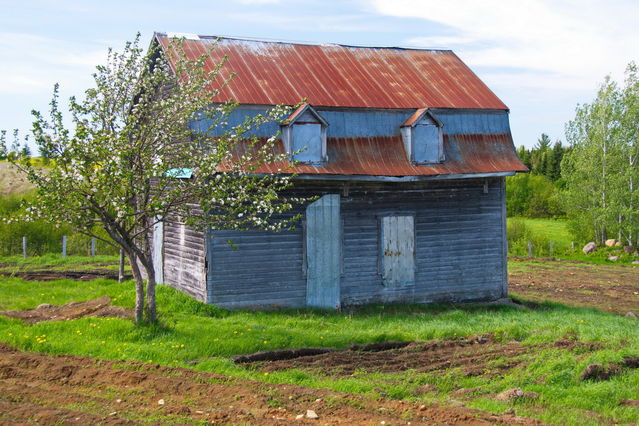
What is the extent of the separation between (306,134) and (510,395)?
379 inches

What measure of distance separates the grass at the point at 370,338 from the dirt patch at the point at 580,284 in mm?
2181

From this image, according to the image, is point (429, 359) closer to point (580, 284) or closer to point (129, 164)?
point (129, 164)

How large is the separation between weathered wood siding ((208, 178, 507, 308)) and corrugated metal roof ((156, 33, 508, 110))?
2594 mm

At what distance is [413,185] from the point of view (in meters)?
19.1

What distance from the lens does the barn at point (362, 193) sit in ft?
57.1

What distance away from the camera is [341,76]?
20375 mm

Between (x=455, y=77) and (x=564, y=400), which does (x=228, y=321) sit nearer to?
(x=564, y=400)

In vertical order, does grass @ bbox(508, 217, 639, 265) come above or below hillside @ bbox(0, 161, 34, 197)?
below

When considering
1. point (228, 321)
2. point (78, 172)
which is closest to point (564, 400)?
point (228, 321)

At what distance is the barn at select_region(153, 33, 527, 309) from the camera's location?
1741 centimetres

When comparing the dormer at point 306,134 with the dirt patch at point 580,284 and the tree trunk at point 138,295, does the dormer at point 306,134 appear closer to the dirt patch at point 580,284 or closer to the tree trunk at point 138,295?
the tree trunk at point 138,295

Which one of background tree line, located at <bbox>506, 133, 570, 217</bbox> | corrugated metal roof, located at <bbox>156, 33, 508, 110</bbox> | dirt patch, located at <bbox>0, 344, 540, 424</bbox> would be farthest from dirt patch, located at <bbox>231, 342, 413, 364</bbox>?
background tree line, located at <bbox>506, 133, 570, 217</bbox>

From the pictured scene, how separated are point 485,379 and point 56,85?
9359 millimetres

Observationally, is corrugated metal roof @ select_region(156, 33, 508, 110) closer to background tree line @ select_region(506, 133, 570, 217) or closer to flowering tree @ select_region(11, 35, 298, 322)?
flowering tree @ select_region(11, 35, 298, 322)
